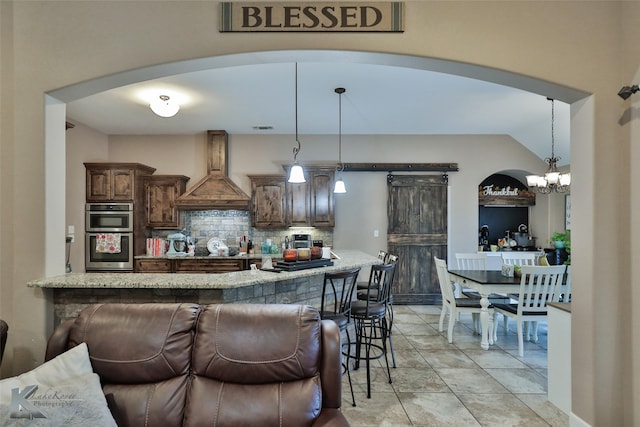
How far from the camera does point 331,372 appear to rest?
5.36 feet

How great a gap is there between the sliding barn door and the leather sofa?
4.45 metres

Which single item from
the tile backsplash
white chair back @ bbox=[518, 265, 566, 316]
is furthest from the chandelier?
the tile backsplash

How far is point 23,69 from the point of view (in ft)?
7.57

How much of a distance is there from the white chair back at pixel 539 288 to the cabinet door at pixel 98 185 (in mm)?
5986

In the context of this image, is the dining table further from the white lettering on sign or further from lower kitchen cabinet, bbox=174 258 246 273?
lower kitchen cabinet, bbox=174 258 246 273

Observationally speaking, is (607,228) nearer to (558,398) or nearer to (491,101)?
(558,398)

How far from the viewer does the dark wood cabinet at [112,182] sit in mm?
5258

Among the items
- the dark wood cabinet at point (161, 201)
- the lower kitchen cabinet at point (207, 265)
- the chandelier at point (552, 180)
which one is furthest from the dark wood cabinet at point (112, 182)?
the chandelier at point (552, 180)

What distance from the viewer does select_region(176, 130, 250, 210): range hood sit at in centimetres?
561

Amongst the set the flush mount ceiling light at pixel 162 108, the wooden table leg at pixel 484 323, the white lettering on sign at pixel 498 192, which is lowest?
the wooden table leg at pixel 484 323

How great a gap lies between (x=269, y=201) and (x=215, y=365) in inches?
169

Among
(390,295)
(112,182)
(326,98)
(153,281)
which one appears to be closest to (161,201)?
(112,182)

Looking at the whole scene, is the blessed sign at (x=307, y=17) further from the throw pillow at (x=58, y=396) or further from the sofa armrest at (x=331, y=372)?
the throw pillow at (x=58, y=396)

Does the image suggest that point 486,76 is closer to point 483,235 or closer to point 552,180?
point 552,180
